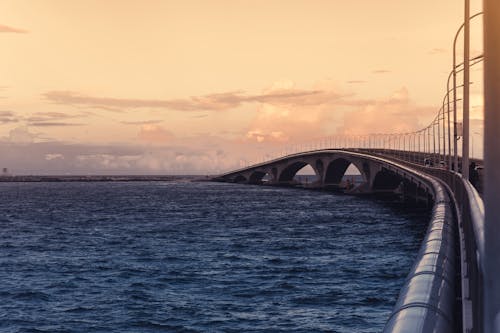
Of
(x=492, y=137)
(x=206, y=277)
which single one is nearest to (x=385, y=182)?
(x=206, y=277)

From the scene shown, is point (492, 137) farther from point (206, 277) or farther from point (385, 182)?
point (385, 182)

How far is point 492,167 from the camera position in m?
4.19

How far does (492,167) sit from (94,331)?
25148 millimetres

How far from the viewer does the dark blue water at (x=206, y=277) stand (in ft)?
93.2

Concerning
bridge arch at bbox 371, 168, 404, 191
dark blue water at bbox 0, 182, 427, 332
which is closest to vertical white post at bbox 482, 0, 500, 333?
dark blue water at bbox 0, 182, 427, 332

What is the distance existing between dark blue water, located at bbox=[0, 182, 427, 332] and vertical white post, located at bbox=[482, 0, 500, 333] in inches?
890

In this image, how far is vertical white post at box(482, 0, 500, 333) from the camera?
4180 millimetres

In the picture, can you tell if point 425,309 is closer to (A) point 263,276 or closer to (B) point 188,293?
(B) point 188,293

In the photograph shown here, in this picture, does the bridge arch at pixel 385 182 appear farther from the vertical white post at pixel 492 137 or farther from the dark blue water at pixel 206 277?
the vertical white post at pixel 492 137

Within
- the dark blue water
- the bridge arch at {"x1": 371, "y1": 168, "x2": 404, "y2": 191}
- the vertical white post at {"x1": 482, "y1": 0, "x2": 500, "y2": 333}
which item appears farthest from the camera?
the bridge arch at {"x1": 371, "y1": 168, "x2": 404, "y2": 191}

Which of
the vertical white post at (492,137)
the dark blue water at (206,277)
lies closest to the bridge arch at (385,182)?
the dark blue water at (206,277)

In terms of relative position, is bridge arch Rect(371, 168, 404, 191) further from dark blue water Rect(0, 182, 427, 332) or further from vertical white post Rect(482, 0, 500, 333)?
vertical white post Rect(482, 0, 500, 333)

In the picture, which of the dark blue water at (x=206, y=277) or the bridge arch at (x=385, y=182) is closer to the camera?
the dark blue water at (x=206, y=277)

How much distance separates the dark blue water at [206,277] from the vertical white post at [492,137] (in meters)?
22.6
